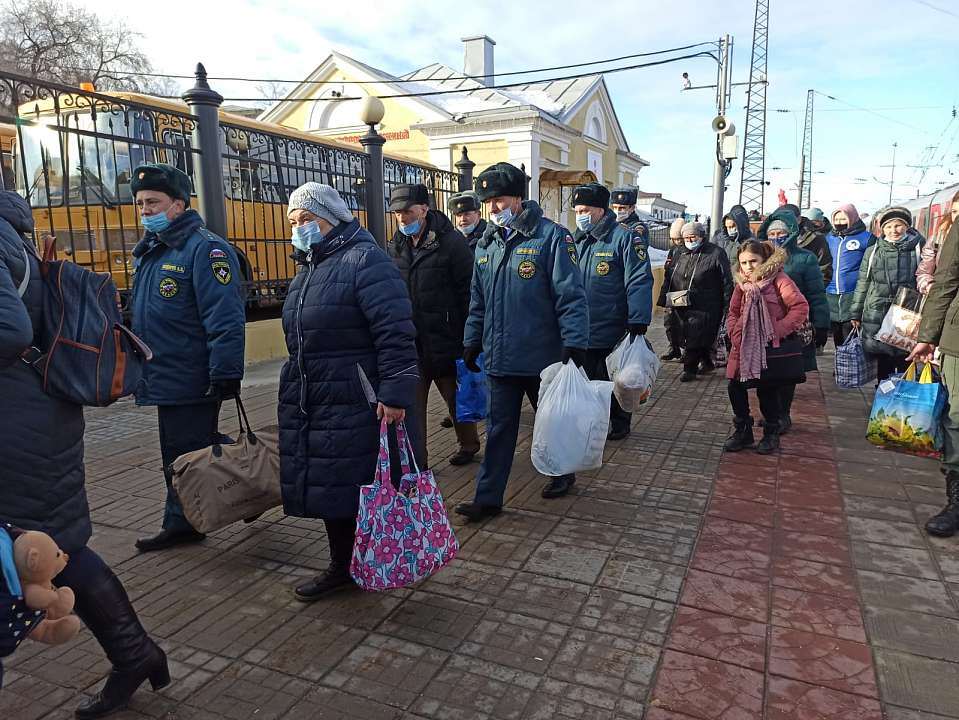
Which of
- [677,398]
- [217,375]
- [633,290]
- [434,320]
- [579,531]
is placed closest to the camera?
[217,375]

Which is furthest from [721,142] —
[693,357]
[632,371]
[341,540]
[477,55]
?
[477,55]

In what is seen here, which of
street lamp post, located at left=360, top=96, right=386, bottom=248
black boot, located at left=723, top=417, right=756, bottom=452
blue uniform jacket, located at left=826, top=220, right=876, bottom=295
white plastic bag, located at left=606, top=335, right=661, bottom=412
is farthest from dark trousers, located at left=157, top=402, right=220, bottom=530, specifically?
blue uniform jacket, located at left=826, top=220, right=876, bottom=295

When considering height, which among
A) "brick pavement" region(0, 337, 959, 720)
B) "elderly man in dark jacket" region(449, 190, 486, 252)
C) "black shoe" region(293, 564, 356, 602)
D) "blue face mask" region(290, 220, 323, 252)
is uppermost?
"elderly man in dark jacket" region(449, 190, 486, 252)

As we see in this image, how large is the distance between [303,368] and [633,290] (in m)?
3.07

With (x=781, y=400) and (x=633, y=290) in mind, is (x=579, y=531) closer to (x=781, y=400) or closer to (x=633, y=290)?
(x=633, y=290)

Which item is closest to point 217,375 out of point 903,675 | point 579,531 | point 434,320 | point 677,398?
point 434,320

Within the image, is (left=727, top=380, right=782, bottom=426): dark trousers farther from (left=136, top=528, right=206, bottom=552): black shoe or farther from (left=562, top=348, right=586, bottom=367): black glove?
(left=136, top=528, right=206, bottom=552): black shoe

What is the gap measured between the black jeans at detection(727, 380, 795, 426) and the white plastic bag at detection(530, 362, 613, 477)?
164 cm

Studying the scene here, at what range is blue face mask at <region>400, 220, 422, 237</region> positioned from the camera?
4492 millimetres

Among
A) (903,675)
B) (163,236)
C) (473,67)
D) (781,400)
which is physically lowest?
(903,675)

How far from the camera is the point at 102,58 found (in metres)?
29.8

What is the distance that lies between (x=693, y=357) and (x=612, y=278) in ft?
8.82

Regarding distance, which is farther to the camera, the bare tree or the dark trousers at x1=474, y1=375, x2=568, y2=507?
the bare tree

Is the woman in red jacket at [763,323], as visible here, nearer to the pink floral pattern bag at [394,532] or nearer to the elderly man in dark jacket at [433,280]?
the elderly man in dark jacket at [433,280]
